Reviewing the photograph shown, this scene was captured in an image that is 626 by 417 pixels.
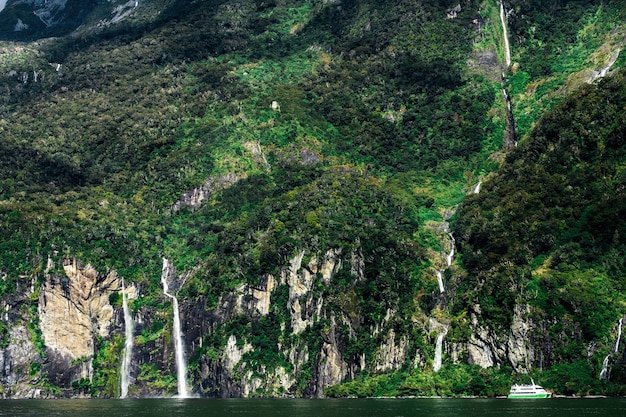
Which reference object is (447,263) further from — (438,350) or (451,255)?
(438,350)

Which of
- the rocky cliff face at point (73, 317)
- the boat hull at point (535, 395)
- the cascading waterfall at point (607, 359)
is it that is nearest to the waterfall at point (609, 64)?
the cascading waterfall at point (607, 359)

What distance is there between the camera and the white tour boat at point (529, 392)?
94875mm

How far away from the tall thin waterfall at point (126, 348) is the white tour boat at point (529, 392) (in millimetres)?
60506

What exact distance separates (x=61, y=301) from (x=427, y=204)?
68.7 metres

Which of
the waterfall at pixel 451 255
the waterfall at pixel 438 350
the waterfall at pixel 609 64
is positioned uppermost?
the waterfall at pixel 609 64

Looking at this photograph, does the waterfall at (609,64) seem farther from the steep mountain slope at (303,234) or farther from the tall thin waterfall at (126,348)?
the tall thin waterfall at (126,348)

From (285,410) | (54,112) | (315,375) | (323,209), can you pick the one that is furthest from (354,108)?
(285,410)

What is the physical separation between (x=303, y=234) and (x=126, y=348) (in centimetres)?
3442

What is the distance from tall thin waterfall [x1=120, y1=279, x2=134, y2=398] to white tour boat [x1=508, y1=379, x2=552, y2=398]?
60.5 m

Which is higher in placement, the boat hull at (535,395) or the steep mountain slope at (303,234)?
the steep mountain slope at (303,234)

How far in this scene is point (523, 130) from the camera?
163500mm

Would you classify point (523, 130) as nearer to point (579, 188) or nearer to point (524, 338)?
point (579, 188)

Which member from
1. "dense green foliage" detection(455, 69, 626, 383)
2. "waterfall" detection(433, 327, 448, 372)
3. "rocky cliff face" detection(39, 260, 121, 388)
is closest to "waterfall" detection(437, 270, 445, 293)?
"dense green foliage" detection(455, 69, 626, 383)

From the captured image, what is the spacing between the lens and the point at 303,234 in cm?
12681
